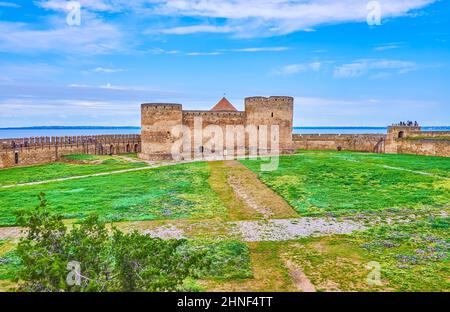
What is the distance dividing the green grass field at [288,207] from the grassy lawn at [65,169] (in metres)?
0.08

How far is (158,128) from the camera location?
108ft

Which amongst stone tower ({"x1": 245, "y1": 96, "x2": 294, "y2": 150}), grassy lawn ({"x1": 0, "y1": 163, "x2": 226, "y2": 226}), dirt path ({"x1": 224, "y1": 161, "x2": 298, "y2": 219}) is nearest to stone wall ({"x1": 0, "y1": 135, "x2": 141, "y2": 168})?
grassy lawn ({"x1": 0, "y1": 163, "x2": 226, "y2": 226})

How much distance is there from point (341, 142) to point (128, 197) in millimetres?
29115

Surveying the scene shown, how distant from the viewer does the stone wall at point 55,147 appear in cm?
2885

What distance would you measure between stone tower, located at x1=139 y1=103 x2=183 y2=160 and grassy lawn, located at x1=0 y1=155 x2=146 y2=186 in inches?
113

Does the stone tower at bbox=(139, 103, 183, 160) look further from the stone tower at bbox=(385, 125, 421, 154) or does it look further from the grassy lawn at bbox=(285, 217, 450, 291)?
the grassy lawn at bbox=(285, 217, 450, 291)

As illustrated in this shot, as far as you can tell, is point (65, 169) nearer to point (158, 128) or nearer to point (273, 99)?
point (158, 128)

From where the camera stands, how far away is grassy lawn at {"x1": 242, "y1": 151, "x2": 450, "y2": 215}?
1542cm

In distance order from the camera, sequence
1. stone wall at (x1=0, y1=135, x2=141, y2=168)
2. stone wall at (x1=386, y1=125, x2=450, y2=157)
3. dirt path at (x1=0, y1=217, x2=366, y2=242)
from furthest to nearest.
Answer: stone wall at (x1=386, y1=125, x2=450, y2=157) → stone wall at (x1=0, y1=135, x2=141, y2=168) → dirt path at (x1=0, y1=217, x2=366, y2=242)

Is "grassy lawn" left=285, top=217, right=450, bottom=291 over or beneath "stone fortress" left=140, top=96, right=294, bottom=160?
beneath

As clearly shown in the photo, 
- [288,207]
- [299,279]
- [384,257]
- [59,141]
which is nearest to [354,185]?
[288,207]
